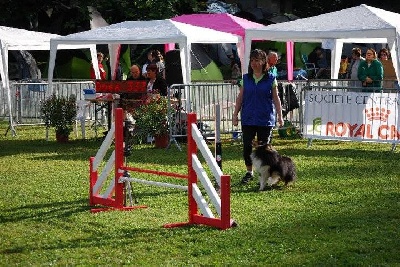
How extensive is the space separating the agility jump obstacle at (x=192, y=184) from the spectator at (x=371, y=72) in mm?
9394

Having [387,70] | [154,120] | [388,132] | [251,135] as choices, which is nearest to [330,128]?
[388,132]

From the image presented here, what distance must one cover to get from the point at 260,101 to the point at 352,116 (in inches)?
216

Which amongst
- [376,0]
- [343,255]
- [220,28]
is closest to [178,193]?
[343,255]

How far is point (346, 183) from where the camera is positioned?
13844mm

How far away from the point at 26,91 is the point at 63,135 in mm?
3981

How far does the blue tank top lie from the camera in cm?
1348

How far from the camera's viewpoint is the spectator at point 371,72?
67.0 feet

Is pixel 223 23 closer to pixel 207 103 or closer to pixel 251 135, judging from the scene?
pixel 207 103

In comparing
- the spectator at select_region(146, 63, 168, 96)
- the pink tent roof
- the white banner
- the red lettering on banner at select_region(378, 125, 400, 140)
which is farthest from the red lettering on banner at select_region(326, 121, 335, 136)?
the pink tent roof

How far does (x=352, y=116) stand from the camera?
18.6 meters

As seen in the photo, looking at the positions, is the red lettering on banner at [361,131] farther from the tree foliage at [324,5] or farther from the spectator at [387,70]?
the tree foliage at [324,5]

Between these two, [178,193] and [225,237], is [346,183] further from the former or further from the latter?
[225,237]

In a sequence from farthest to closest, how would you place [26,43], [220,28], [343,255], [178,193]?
[220,28], [26,43], [178,193], [343,255]

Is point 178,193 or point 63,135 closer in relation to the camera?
point 178,193
